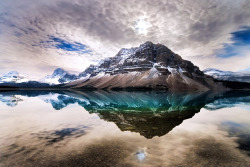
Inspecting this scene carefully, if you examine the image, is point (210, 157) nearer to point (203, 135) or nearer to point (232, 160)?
point (232, 160)

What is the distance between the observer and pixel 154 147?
53.6 feet

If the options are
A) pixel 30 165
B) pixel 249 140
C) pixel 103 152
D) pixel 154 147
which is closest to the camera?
pixel 30 165

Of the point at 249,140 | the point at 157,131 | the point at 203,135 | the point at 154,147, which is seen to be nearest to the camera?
the point at 154,147

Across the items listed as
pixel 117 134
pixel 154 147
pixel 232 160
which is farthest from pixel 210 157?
pixel 117 134

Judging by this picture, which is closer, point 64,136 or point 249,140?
point 249,140

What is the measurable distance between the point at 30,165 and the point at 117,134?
36.6 ft

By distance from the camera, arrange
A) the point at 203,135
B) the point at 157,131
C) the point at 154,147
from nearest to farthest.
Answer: the point at 154,147 < the point at 203,135 < the point at 157,131

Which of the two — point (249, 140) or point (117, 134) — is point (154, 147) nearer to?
point (117, 134)

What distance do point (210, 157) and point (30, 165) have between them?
1609cm

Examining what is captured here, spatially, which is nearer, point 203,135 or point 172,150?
point 172,150

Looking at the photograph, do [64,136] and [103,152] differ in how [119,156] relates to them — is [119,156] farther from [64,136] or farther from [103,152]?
[64,136]

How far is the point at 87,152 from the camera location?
1530 centimetres

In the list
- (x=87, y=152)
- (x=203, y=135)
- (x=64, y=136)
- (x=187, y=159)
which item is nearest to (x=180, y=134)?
(x=203, y=135)

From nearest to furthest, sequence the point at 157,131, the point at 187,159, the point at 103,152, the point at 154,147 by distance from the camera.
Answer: the point at 187,159 → the point at 103,152 → the point at 154,147 → the point at 157,131
